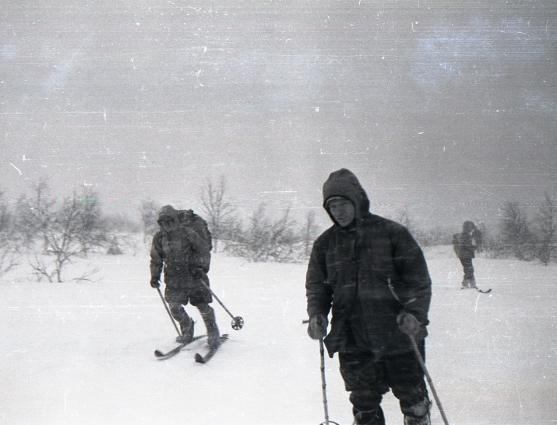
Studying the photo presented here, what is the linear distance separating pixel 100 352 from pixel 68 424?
1828mm

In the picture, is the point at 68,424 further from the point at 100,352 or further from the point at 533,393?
the point at 533,393

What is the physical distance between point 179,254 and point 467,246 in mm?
7095

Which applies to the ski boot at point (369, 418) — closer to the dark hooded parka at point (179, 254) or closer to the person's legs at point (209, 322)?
the person's legs at point (209, 322)

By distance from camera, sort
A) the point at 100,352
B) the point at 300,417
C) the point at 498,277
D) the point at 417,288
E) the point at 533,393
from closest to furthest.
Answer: the point at 417,288, the point at 300,417, the point at 533,393, the point at 100,352, the point at 498,277

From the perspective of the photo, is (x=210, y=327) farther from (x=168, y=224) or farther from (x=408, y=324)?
(x=408, y=324)

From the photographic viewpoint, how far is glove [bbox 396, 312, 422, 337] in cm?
192

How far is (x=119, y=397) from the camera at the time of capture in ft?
10.4

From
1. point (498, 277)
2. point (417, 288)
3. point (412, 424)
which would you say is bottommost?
point (498, 277)

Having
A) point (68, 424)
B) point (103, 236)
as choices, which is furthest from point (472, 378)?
point (103, 236)

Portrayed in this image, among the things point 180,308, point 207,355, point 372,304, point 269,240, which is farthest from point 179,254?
point 269,240

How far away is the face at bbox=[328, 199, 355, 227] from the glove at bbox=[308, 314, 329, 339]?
0.61 metres

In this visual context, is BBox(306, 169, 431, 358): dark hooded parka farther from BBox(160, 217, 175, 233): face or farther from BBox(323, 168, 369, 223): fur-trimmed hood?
BBox(160, 217, 175, 233): face

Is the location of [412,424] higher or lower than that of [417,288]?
lower

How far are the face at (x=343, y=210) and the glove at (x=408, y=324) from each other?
2.04ft
